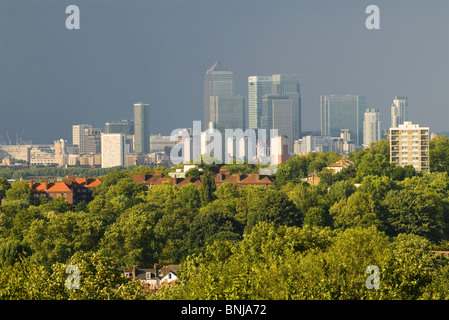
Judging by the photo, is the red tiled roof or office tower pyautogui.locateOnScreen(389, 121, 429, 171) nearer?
the red tiled roof

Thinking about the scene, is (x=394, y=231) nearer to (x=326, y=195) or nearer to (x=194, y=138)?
Answer: (x=326, y=195)

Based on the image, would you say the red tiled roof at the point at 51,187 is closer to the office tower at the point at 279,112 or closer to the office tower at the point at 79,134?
the office tower at the point at 279,112

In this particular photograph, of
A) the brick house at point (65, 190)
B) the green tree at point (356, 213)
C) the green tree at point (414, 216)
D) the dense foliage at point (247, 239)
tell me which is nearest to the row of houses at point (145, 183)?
the brick house at point (65, 190)

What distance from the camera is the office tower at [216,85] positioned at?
166m

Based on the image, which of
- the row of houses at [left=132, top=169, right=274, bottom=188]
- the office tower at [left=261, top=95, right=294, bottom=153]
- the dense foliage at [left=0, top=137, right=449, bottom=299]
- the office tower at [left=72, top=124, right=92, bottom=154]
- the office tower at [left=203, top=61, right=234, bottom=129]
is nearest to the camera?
the dense foliage at [left=0, top=137, right=449, bottom=299]

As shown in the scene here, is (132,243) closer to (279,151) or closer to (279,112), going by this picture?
(279,151)

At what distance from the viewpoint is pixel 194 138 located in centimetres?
14762

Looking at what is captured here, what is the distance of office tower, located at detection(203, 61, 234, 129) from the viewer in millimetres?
166175

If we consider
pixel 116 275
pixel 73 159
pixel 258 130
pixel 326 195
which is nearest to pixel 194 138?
pixel 258 130

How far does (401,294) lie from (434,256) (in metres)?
15.0

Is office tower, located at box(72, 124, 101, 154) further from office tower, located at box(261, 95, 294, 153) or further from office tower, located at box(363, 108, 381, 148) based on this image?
office tower, located at box(363, 108, 381, 148)

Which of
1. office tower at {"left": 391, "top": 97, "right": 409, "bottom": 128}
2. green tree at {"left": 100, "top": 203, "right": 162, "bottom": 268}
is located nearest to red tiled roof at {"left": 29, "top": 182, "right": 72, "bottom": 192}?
green tree at {"left": 100, "top": 203, "right": 162, "bottom": 268}

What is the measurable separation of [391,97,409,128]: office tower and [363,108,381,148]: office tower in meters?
11.1

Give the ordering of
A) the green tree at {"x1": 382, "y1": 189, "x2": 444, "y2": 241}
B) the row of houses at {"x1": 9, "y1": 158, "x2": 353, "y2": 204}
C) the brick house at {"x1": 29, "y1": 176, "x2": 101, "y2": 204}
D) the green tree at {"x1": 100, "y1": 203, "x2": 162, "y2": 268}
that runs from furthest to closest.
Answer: the row of houses at {"x1": 9, "y1": 158, "x2": 353, "y2": 204}
the brick house at {"x1": 29, "y1": 176, "x2": 101, "y2": 204}
the green tree at {"x1": 382, "y1": 189, "x2": 444, "y2": 241}
the green tree at {"x1": 100, "y1": 203, "x2": 162, "y2": 268}
